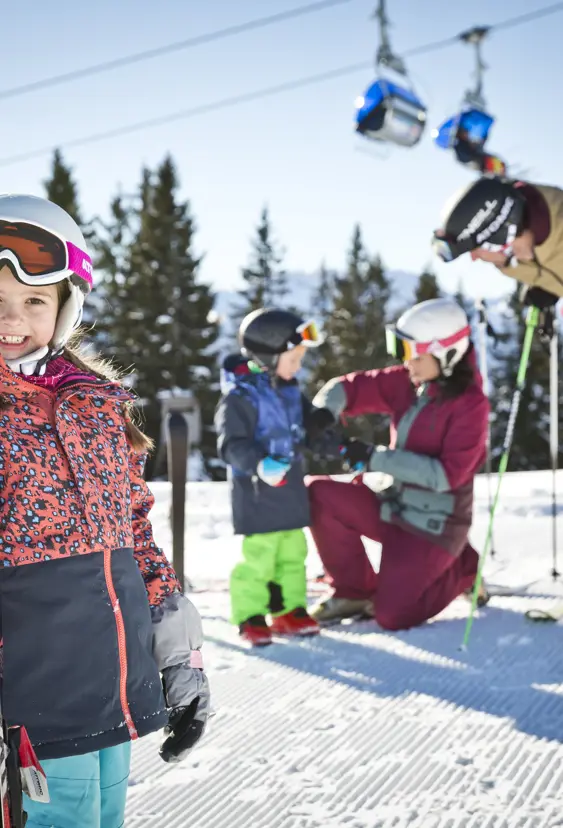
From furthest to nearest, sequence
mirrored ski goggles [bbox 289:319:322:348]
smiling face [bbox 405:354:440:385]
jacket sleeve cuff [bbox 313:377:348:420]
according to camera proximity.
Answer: jacket sleeve cuff [bbox 313:377:348:420] < smiling face [bbox 405:354:440:385] < mirrored ski goggles [bbox 289:319:322:348]

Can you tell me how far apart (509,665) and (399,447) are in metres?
1.37

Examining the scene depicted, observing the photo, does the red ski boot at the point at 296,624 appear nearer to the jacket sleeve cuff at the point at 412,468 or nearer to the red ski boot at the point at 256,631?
the red ski boot at the point at 256,631

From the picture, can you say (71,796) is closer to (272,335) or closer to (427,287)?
(272,335)

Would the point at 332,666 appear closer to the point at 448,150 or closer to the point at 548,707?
the point at 548,707

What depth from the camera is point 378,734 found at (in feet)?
9.15

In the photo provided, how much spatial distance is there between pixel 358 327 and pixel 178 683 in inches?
1329

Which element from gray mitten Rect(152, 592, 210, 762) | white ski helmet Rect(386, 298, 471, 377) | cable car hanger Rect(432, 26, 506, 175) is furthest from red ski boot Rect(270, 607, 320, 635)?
cable car hanger Rect(432, 26, 506, 175)

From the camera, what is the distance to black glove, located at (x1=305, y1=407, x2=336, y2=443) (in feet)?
14.1

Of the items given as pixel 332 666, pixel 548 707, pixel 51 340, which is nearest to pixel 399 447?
pixel 332 666

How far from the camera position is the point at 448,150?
25.9ft

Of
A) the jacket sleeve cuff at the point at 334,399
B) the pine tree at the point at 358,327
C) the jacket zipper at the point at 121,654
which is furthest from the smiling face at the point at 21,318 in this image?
the pine tree at the point at 358,327

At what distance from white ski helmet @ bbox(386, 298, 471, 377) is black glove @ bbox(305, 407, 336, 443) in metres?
0.51

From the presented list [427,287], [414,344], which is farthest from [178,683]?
[427,287]

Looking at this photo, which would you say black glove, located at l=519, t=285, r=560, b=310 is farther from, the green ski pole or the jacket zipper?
the jacket zipper
